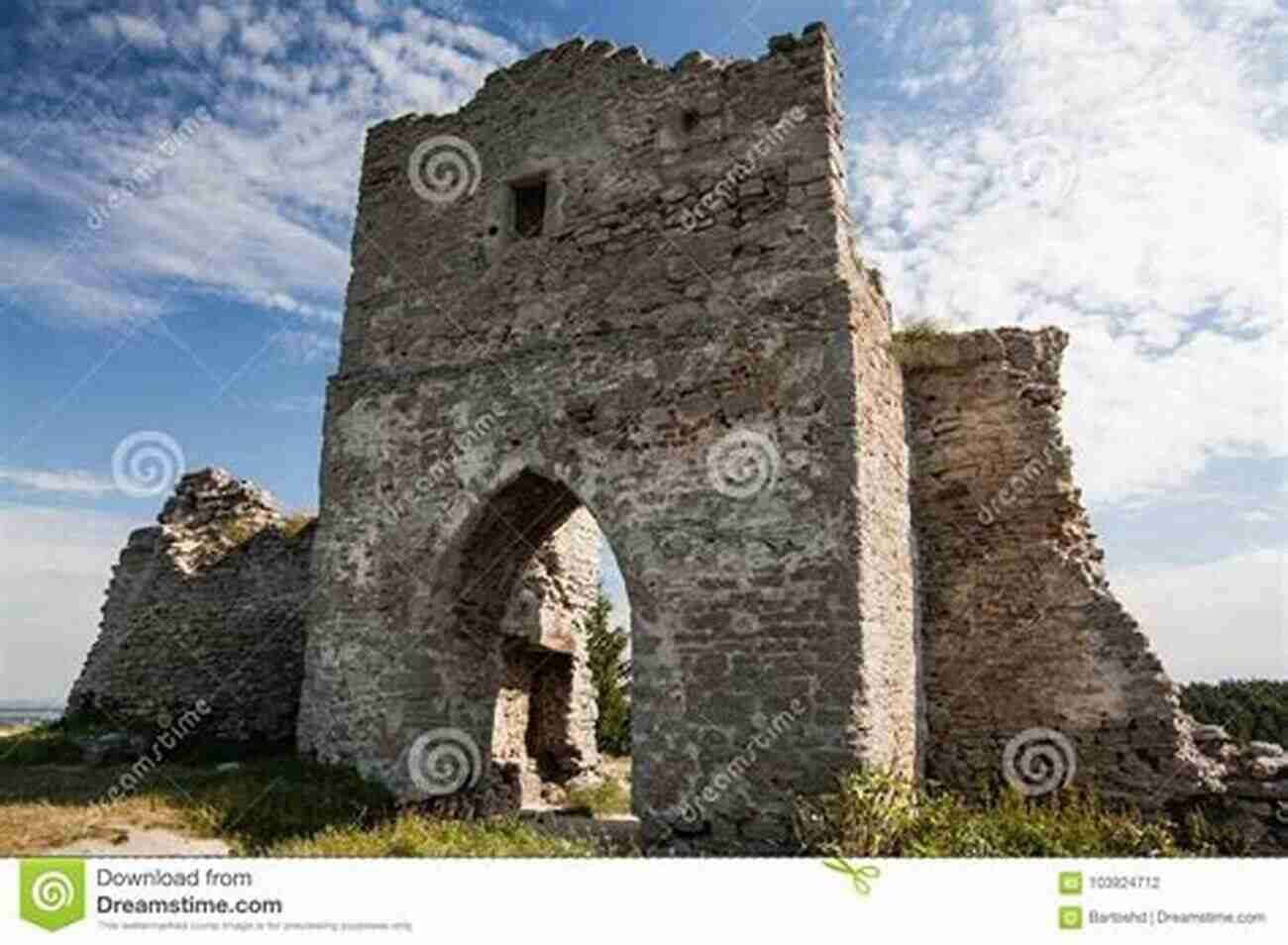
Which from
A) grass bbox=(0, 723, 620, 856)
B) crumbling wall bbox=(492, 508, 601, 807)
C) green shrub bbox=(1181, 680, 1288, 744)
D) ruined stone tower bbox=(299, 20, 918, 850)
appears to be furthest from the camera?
green shrub bbox=(1181, 680, 1288, 744)

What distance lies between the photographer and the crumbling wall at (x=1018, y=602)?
8.48 metres

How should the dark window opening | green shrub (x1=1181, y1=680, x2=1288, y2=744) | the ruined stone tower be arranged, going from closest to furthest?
the ruined stone tower → the dark window opening → green shrub (x1=1181, y1=680, x2=1288, y2=744)

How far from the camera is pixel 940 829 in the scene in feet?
22.5

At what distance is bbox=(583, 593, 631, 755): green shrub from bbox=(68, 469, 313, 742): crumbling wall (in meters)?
6.47

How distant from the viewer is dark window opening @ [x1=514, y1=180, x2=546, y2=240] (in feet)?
33.1

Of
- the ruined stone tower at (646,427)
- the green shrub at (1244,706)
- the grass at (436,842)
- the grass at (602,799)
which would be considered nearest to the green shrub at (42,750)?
the ruined stone tower at (646,427)

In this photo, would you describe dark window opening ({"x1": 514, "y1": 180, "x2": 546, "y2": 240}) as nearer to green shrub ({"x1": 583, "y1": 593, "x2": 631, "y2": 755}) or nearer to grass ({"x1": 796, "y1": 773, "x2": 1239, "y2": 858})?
grass ({"x1": 796, "y1": 773, "x2": 1239, "y2": 858})

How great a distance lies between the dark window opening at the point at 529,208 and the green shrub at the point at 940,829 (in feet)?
19.4

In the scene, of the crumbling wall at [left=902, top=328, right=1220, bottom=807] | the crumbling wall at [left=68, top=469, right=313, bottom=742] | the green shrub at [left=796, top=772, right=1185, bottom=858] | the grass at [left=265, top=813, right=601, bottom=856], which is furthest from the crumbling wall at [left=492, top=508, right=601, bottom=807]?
the green shrub at [left=796, top=772, right=1185, bottom=858]

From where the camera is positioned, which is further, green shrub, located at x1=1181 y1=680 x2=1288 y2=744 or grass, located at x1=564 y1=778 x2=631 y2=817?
green shrub, located at x1=1181 y1=680 x2=1288 y2=744

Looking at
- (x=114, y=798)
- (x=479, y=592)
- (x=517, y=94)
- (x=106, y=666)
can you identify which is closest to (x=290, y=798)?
(x=114, y=798)
